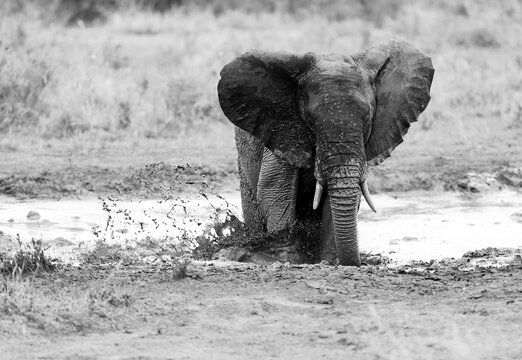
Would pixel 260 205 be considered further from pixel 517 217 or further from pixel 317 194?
pixel 517 217

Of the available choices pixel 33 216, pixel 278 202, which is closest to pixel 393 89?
pixel 278 202

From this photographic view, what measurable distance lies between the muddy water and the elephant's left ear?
4.07ft

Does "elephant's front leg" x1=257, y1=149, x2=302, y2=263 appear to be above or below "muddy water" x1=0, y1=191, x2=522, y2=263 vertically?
above

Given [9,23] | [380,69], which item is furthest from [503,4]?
[380,69]

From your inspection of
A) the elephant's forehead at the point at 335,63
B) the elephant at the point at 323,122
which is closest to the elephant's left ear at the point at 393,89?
the elephant at the point at 323,122

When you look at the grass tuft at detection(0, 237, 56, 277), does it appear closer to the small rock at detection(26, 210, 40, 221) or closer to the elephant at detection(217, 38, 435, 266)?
the elephant at detection(217, 38, 435, 266)

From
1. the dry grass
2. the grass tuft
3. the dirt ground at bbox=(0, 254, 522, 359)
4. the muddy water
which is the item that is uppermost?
the dirt ground at bbox=(0, 254, 522, 359)

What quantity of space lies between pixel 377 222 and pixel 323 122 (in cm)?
360

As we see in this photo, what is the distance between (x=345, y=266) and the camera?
26.3 feet

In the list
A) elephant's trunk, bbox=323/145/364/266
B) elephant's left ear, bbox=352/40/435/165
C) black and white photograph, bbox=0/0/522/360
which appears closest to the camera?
black and white photograph, bbox=0/0/522/360

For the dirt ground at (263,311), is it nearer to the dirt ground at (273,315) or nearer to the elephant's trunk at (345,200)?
the dirt ground at (273,315)

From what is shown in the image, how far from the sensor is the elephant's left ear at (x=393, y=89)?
848cm

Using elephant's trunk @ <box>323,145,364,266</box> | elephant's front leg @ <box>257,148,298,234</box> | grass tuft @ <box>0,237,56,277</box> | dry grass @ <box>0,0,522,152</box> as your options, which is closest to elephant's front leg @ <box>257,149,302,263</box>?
elephant's front leg @ <box>257,148,298,234</box>

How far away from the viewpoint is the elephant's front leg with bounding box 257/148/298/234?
8.62 m
